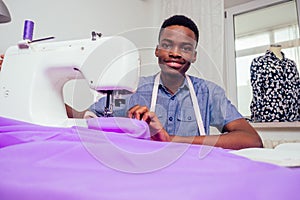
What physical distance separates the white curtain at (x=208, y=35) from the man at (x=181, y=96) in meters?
0.56

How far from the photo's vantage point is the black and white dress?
1.60m

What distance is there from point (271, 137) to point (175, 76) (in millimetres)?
899

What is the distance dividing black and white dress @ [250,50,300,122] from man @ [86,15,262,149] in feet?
2.10

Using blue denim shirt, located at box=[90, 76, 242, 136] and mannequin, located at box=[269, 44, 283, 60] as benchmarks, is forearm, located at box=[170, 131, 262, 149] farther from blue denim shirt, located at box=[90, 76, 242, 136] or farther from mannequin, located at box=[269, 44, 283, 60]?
mannequin, located at box=[269, 44, 283, 60]

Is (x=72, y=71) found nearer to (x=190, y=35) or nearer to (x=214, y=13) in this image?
(x=190, y=35)

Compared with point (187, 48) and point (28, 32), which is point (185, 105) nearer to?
point (187, 48)

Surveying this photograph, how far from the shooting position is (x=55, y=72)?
75cm

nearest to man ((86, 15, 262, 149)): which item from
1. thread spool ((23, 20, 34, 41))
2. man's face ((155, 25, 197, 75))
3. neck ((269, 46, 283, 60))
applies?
man's face ((155, 25, 197, 75))

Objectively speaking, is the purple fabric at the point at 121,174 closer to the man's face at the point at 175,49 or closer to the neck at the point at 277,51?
the man's face at the point at 175,49

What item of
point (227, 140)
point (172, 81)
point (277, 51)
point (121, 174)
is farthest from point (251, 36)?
point (121, 174)

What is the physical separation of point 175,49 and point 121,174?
2.54 ft

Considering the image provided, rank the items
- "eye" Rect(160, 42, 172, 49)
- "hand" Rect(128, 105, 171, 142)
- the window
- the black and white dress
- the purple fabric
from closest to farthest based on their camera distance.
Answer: the purple fabric
"hand" Rect(128, 105, 171, 142)
"eye" Rect(160, 42, 172, 49)
the black and white dress
the window

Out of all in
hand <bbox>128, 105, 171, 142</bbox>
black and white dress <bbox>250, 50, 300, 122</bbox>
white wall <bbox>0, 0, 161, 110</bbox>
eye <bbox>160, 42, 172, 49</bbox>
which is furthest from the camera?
black and white dress <bbox>250, 50, 300, 122</bbox>

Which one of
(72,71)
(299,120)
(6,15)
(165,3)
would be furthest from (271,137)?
(6,15)
